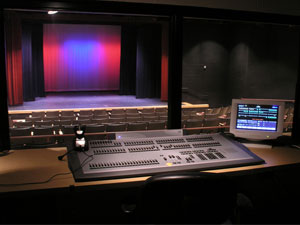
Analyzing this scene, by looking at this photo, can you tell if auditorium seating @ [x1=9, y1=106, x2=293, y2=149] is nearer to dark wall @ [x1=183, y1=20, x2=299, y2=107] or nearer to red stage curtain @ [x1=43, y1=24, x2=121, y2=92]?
dark wall @ [x1=183, y1=20, x2=299, y2=107]

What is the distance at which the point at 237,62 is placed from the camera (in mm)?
12570

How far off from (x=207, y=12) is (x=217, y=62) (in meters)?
10.3

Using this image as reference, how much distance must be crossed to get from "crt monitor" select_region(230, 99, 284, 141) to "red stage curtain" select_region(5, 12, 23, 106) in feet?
37.4

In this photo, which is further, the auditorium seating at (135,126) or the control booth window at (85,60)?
the control booth window at (85,60)

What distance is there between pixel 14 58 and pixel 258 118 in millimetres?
11919

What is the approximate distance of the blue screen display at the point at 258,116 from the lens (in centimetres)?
294

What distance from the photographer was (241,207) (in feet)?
5.78

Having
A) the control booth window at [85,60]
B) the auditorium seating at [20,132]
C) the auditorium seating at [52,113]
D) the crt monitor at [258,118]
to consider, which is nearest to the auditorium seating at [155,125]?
the auditorium seating at [20,132]

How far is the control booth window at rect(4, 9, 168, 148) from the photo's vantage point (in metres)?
12.7

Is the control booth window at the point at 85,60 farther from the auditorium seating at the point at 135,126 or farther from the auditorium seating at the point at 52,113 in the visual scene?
the auditorium seating at the point at 135,126

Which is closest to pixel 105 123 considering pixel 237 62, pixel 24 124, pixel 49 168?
pixel 24 124

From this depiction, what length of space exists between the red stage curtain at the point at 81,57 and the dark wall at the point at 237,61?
196 inches

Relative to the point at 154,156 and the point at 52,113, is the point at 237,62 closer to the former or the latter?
the point at 52,113

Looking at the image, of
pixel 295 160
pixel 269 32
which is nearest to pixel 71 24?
pixel 269 32
